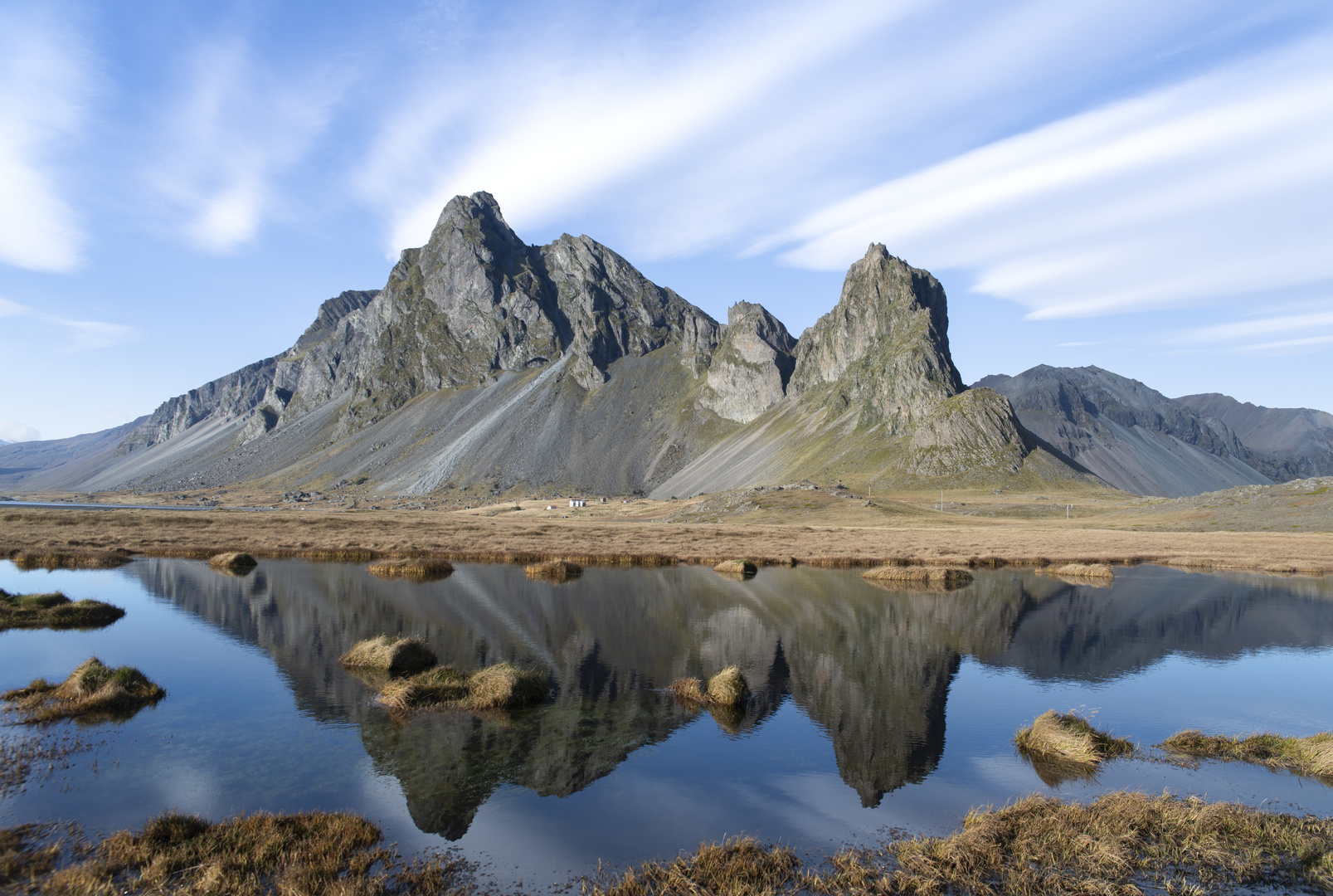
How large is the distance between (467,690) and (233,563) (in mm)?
42180

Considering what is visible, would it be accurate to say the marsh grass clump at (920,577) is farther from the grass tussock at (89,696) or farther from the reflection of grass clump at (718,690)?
the grass tussock at (89,696)

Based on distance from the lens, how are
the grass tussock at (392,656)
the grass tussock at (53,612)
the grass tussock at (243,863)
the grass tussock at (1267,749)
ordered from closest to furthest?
the grass tussock at (243,863), the grass tussock at (1267,749), the grass tussock at (392,656), the grass tussock at (53,612)

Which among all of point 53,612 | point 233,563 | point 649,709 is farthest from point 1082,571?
point 53,612

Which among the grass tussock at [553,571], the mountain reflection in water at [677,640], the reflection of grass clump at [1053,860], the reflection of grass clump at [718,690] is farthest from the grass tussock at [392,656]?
the grass tussock at [553,571]

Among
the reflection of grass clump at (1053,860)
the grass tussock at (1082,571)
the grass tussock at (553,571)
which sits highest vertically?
the reflection of grass clump at (1053,860)

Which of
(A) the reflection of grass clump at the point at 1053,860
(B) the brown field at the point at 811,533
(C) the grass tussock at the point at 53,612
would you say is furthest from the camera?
(B) the brown field at the point at 811,533

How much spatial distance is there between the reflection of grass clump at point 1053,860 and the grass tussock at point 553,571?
1631 inches

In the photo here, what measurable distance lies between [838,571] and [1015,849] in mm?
48041

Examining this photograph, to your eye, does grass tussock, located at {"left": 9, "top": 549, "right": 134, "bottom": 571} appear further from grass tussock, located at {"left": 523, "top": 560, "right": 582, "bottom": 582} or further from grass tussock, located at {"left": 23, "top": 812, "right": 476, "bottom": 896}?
grass tussock, located at {"left": 23, "top": 812, "right": 476, "bottom": 896}

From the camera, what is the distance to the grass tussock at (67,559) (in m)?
57.1

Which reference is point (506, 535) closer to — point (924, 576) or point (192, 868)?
point (924, 576)

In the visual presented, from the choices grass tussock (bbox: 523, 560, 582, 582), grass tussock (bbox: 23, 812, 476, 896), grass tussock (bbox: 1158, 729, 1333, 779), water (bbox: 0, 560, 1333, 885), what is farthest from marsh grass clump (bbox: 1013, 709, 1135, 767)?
grass tussock (bbox: 523, 560, 582, 582)

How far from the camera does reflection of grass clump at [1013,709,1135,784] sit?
64.9ft

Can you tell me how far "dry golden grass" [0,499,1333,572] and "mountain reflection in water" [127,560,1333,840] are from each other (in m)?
7.21
